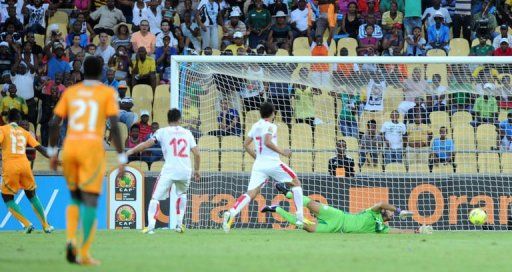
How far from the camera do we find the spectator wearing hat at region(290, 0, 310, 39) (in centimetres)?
2723

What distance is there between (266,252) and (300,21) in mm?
15024

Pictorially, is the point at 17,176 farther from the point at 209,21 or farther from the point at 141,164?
the point at 209,21

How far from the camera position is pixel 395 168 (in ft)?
70.0

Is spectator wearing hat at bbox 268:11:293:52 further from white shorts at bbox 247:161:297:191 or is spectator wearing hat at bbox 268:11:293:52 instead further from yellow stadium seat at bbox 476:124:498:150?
white shorts at bbox 247:161:297:191

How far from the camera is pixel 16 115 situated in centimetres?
1811

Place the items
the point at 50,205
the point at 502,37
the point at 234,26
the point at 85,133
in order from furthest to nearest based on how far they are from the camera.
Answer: the point at 234,26 < the point at 502,37 < the point at 50,205 < the point at 85,133

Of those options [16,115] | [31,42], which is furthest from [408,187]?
[31,42]

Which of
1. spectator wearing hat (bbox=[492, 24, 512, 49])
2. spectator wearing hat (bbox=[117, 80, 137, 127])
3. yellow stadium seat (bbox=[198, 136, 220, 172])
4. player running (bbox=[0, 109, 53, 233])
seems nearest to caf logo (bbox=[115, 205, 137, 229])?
yellow stadium seat (bbox=[198, 136, 220, 172])

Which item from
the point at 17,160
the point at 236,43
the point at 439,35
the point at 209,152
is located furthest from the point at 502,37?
the point at 17,160

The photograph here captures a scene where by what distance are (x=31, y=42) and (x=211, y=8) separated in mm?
4710

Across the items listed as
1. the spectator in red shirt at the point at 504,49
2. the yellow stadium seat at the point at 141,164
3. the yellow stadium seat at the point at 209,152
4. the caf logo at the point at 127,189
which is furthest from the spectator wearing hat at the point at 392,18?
the caf logo at the point at 127,189

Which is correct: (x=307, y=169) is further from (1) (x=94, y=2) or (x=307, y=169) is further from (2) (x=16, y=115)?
(1) (x=94, y=2)

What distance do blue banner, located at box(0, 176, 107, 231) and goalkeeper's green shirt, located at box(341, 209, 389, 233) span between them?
5551 millimetres

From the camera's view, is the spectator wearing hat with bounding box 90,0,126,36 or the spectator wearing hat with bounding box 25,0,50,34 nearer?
the spectator wearing hat with bounding box 90,0,126,36
